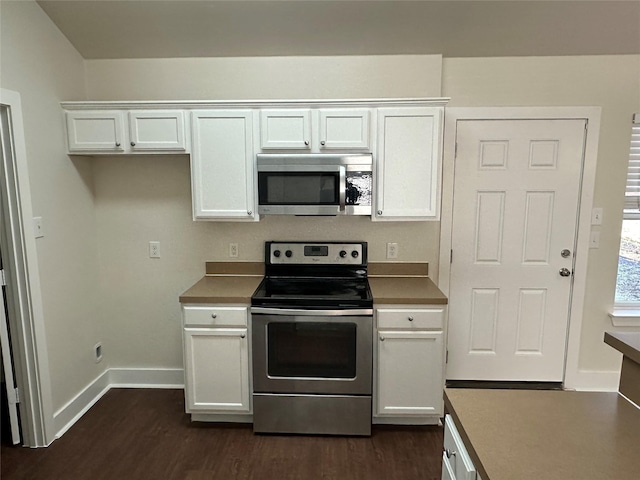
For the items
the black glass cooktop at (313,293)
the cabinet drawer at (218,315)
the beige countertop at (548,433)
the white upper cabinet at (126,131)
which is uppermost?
the white upper cabinet at (126,131)

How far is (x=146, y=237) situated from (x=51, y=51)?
1271 millimetres

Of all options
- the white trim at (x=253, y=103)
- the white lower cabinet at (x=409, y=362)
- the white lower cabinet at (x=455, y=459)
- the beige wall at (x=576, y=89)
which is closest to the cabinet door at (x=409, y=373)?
the white lower cabinet at (x=409, y=362)

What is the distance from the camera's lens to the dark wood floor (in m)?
2.15

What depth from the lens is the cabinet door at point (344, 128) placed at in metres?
2.41

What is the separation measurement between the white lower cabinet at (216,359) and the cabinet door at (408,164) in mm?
1122

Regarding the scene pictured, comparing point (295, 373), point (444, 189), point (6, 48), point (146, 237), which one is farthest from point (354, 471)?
point (6, 48)

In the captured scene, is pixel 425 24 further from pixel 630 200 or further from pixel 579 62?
pixel 630 200

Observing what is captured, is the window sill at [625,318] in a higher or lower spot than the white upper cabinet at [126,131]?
lower

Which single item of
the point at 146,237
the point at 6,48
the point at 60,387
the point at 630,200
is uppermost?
the point at 6,48

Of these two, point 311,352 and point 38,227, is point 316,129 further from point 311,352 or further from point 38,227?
point 38,227

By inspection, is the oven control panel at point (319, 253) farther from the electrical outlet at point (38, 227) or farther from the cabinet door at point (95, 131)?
the electrical outlet at point (38, 227)

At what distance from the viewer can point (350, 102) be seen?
239 cm

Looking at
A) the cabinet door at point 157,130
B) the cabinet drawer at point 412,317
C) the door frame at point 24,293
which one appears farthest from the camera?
the cabinet door at point 157,130

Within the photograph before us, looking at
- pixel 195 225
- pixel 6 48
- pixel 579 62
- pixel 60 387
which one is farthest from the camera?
pixel 195 225
